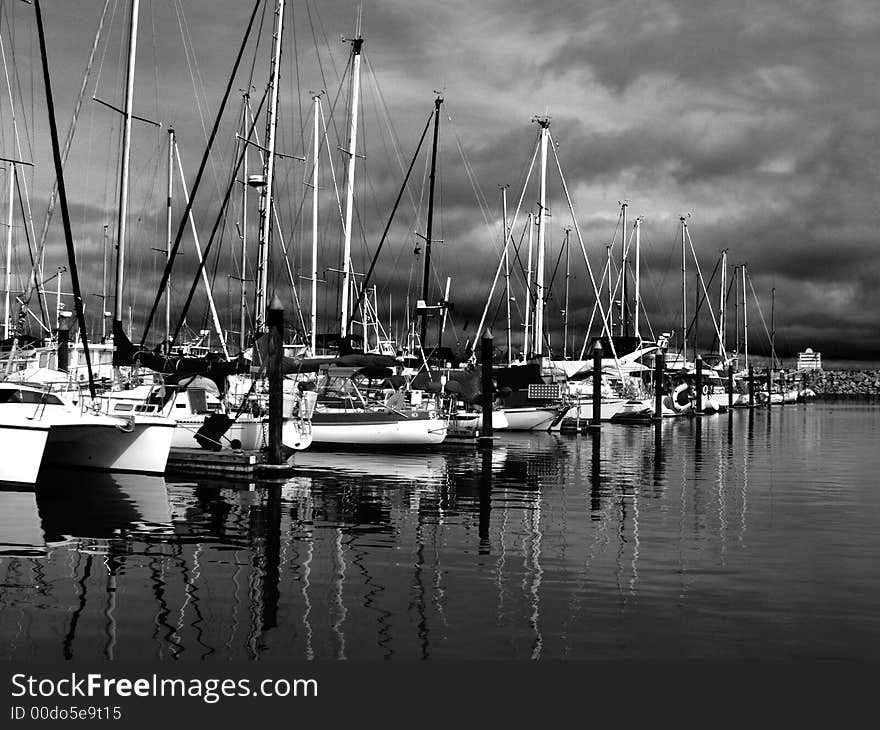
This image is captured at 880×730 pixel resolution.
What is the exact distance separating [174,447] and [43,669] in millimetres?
21665

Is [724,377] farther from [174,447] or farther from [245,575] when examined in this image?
[245,575]

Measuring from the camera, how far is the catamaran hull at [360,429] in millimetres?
36719

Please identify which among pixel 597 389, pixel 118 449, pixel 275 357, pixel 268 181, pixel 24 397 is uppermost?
pixel 268 181

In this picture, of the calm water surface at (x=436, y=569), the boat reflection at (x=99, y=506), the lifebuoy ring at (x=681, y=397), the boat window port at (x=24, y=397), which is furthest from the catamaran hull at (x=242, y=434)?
the lifebuoy ring at (x=681, y=397)

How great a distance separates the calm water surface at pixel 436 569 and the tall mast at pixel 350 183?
13.5 m

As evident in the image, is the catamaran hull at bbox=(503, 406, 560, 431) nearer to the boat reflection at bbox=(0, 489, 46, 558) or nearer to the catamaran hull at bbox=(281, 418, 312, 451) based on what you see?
the catamaran hull at bbox=(281, 418, 312, 451)

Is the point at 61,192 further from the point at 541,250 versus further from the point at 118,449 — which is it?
the point at 541,250

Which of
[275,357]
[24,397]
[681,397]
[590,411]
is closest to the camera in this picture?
[24,397]

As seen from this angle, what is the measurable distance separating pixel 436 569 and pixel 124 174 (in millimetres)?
18955

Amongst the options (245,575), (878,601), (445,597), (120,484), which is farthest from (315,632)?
(120,484)

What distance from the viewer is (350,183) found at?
4109 centimetres

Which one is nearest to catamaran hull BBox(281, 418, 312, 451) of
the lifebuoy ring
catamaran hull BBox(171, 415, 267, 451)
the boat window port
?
catamaran hull BBox(171, 415, 267, 451)

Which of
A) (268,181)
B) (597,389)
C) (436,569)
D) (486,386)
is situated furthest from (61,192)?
(597,389)

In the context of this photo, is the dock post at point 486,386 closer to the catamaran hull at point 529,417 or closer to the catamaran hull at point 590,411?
the catamaran hull at point 529,417
